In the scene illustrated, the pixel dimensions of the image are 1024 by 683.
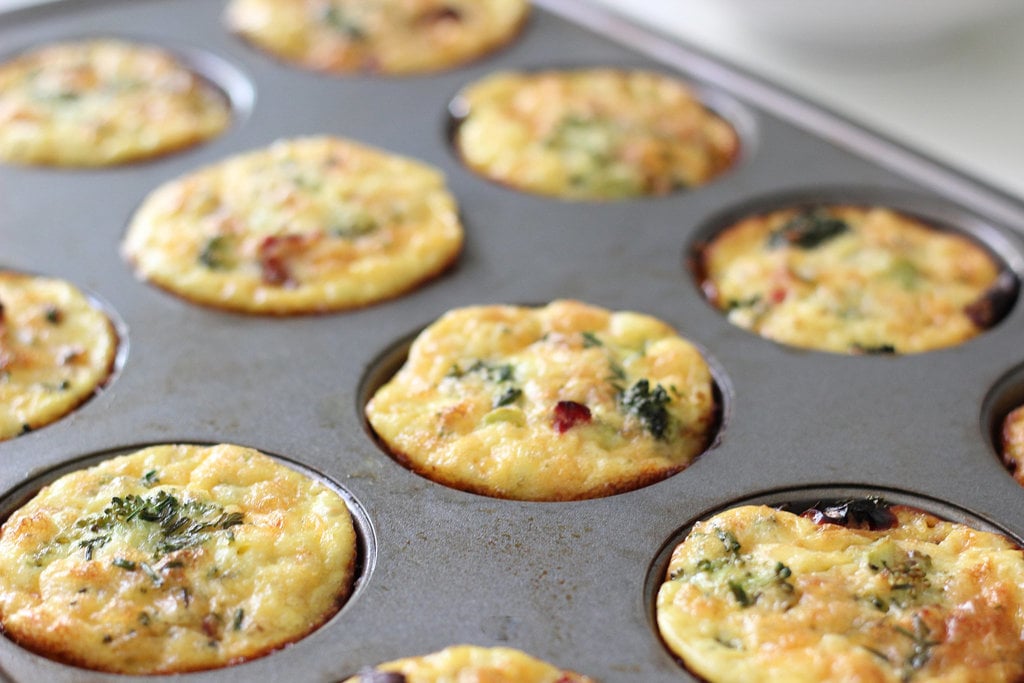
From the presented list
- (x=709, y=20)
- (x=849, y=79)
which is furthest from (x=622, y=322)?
(x=709, y=20)

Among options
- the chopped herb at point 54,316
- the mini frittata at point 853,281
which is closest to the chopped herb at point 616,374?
the mini frittata at point 853,281

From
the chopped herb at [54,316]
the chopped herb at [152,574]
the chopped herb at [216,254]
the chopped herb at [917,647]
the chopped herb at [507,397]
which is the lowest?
the chopped herb at [54,316]

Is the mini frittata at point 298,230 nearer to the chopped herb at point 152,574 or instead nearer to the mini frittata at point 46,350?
the mini frittata at point 46,350

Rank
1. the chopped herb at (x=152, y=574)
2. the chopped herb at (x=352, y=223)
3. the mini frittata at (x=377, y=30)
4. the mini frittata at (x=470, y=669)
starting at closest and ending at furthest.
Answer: the mini frittata at (x=470, y=669)
the chopped herb at (x=152, y=574)
the chopped herb at (x=352, y=223)
the mini frittata at (x=377, y=30)

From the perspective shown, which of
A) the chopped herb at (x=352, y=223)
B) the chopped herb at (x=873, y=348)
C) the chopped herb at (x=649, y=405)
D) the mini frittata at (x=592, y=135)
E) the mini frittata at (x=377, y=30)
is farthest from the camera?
the mini frittata at (x=377, y=30)

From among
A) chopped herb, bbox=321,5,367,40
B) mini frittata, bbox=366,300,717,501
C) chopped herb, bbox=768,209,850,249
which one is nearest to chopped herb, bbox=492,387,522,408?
mini frittata, bbox=366,300,717,501

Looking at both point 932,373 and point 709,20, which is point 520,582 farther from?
point 709,20
